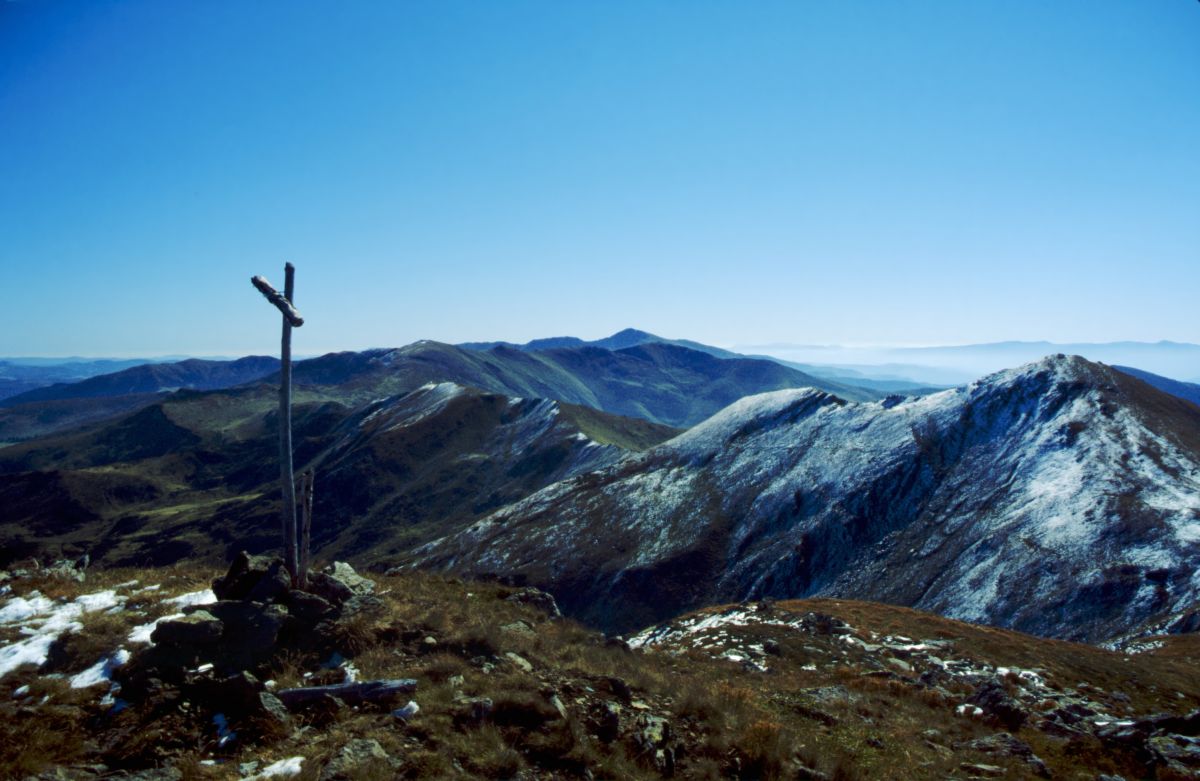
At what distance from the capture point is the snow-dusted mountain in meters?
45.3

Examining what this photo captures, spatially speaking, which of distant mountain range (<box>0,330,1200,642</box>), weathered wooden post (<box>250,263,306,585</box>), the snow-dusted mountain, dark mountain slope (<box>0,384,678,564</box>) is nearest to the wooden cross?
weathered wooden post (<box>250,263,306,585</box>)

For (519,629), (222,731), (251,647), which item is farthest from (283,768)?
(519,629)

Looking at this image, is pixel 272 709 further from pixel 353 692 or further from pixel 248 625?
pixel 248 625

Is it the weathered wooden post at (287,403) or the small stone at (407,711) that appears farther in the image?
the weathered wooden post at (287,403)

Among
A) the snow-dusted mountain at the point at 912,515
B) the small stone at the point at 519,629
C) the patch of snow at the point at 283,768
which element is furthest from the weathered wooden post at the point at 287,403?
the snow-dusted mountain at the point at 912,515

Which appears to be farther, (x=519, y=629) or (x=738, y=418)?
(x=738, y=418)

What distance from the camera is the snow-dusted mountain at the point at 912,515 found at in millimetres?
45281

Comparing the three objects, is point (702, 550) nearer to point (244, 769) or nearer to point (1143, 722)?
point (1143, 722)

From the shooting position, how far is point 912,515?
61438mm

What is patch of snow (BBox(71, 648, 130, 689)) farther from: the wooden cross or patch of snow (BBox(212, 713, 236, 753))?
the wooden cross

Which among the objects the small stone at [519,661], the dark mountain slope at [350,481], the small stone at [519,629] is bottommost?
the dark mountain slope at [350,481]

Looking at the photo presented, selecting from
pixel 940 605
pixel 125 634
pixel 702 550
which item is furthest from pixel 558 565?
pixel 125 634

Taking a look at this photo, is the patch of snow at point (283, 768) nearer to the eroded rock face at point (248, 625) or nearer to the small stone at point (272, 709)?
the small stone at point (272, 709)

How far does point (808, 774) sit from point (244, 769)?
375 inches
